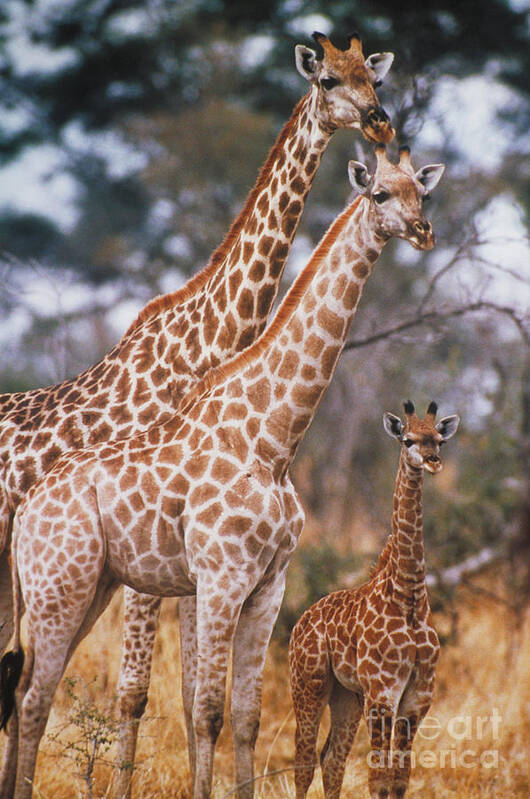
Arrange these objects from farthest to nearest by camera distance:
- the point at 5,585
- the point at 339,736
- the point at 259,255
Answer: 1. the point at 5,585
2. the point at 259,255
3. the point at 339,736

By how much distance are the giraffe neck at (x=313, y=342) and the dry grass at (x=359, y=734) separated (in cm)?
159

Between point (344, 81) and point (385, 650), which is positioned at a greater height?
point (344, 81)

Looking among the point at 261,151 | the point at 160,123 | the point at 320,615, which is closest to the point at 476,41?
the point at 261,151

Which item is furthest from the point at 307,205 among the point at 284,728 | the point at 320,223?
the point at 284,728

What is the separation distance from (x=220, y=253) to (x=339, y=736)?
248 cm

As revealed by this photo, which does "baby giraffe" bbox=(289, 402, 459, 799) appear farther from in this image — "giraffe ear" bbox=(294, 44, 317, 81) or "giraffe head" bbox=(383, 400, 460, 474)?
"giraffe ear" bbox=(294, 44, 317, 81)

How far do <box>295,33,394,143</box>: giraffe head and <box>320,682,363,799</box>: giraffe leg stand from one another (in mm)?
2622

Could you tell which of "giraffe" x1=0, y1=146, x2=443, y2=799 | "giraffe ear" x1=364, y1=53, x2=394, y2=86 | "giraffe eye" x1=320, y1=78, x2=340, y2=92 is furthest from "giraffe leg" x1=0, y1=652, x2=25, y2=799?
"giraffe ear" x1=364, y1=53, x2=394, y2=86

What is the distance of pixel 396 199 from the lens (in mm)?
3756

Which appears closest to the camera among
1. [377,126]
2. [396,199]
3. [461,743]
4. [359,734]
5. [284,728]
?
[396,199]

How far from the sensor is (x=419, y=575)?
14.0ft

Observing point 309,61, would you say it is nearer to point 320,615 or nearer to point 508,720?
point 320,615

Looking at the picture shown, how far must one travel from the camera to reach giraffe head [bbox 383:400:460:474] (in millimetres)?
4082

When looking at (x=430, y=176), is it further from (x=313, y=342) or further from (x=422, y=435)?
(x=422, y=435)
